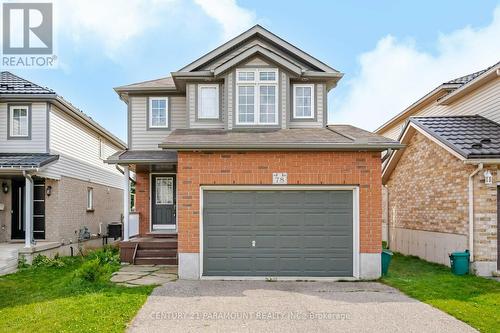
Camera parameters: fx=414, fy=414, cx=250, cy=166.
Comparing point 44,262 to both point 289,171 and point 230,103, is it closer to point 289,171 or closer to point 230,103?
point 230,103

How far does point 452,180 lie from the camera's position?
41.2 feet

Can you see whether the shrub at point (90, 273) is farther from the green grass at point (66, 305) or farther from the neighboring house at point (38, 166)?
the neighboring house at point (38, 166)

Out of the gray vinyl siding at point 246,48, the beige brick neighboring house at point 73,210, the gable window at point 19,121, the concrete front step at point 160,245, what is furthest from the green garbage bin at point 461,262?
the gable window at point 19,121

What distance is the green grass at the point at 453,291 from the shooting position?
7488 mm

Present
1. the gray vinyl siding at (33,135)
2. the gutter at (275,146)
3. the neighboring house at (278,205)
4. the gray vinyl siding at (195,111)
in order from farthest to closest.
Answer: the gray vinyl siding at (33,135)
the gray vinyl siding at (195,111)
the neighboring house at (278,205)
the gutter at (275,146)

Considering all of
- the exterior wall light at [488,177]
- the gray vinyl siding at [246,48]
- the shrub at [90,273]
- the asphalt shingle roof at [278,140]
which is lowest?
the shrub at [90,273]

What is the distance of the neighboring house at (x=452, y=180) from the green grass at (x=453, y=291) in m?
1.06

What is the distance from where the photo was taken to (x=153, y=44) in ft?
55.1

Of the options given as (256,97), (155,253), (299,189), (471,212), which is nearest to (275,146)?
(299,189)

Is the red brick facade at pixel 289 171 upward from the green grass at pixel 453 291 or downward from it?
upward

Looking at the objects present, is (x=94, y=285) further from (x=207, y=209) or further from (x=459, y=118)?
(x=459, y=118)

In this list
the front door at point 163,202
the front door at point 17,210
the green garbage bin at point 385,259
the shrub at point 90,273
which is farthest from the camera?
the front door at point 17,210

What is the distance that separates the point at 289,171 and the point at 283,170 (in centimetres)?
16

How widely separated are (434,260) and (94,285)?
10.4 metres
